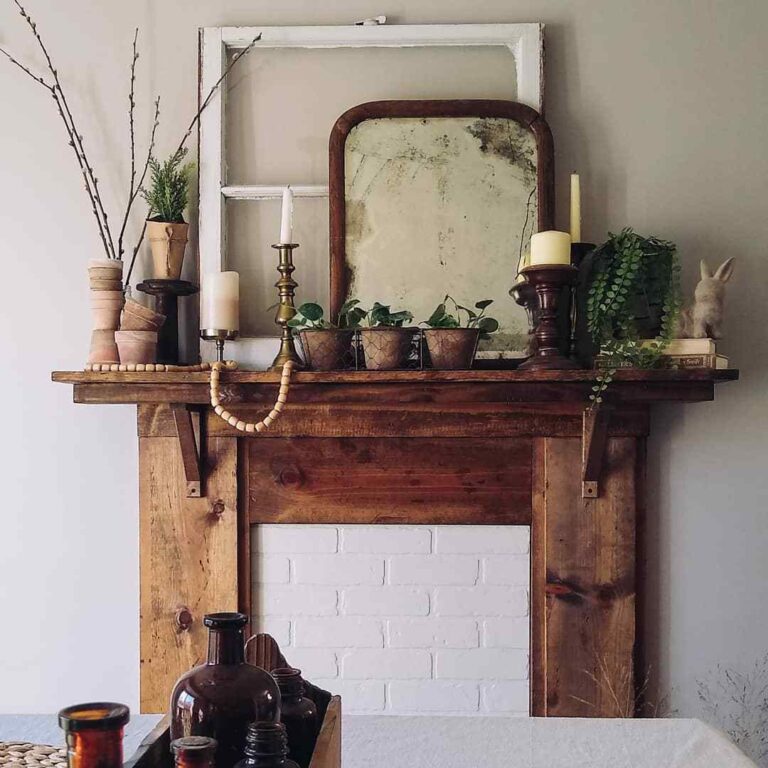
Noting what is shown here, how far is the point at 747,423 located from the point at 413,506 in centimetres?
86

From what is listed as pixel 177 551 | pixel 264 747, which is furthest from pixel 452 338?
pixel 264 747

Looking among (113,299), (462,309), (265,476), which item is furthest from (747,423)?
(113,299)

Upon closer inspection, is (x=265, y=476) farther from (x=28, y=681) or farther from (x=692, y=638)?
(x=692, y=638)

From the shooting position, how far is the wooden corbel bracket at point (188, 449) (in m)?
2.14

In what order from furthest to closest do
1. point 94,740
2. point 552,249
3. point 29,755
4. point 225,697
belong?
1. point 552,249
2. point 29,755
3. point 225,697
4. point 94,740

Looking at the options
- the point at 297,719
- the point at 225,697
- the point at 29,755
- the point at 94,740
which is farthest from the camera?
the point at 29,755

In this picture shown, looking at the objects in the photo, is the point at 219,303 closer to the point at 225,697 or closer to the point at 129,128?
the point at 129,128

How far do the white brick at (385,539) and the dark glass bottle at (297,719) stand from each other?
47.5 inches

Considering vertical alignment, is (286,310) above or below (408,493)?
above

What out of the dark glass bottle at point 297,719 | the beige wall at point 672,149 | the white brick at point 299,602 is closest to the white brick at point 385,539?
the white brick at point 299,602

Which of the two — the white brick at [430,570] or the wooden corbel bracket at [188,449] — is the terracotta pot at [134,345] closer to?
the wooden corbel bracket at [188,449]

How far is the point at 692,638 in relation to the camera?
225 centimetres

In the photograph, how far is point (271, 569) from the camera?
Answer: 2236 mm

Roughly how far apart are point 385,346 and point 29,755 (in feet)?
3.64
